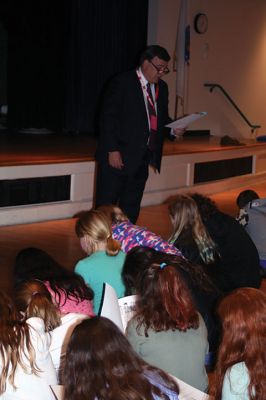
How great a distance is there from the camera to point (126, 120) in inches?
160

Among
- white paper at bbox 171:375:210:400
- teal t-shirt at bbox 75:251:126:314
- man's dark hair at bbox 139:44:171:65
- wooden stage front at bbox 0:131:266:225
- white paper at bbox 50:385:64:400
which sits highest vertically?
man's dark hair at bbox 139:44:171:65

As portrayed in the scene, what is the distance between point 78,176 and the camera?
5797 millimetres

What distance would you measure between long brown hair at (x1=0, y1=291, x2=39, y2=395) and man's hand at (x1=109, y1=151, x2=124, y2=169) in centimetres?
222

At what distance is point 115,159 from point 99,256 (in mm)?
1158

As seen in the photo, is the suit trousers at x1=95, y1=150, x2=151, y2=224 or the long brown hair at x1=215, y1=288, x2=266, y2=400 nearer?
the long brown hair at x1=215, y1=288, x2=266, y2=400

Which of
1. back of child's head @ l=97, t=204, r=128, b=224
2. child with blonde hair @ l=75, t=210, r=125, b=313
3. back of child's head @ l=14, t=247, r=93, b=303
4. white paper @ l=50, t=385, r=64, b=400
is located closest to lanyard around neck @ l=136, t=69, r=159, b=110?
back of child's head @ l=97, t=204, r=128, b=224

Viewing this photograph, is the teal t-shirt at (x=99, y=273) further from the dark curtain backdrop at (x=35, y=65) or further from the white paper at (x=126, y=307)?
the dark curtain backdrop at (x=35, y=65)

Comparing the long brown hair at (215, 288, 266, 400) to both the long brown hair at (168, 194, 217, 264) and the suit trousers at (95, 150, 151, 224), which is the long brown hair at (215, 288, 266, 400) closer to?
the long brown hair at (168, 194, 217, 264)

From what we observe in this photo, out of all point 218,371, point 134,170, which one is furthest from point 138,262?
point 134,170

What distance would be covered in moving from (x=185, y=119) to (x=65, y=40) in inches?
195

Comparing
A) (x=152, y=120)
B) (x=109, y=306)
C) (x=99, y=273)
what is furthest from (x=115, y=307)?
(x=152, y=120)

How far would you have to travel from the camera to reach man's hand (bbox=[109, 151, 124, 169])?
3.92m

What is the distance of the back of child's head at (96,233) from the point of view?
9.45 ft

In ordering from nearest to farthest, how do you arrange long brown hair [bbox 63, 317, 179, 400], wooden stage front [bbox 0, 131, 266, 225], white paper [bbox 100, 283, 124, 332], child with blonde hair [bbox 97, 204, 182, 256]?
long brown hair [bbox 63, 317, 179, 400], white paper [bbox 100, 283, 124, 332], child with blonde hair [bbox 97, 204, 182, 256], wooden stage front [bbox 0, 131, 266, 225]
